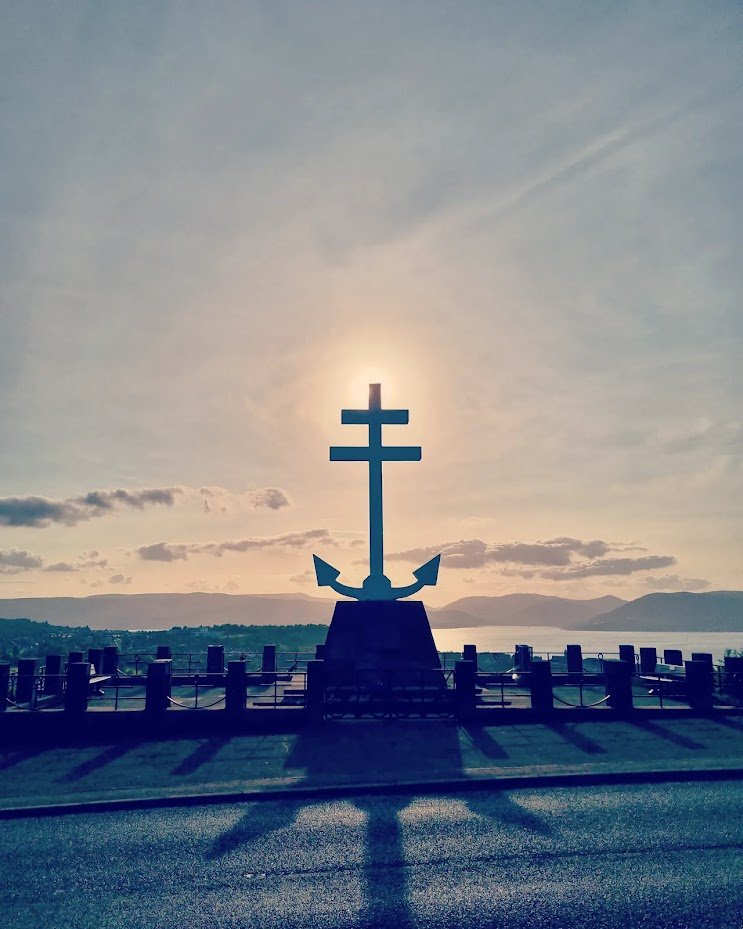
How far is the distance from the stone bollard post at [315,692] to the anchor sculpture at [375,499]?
15.1 feet

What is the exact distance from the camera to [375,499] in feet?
71.5

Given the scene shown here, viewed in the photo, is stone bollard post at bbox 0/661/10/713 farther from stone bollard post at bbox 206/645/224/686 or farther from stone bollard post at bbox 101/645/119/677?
stone bollard post at bbox 206/645/224/686

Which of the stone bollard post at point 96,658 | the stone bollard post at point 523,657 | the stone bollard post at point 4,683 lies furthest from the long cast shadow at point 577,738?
the stone bollard post at point 96,658

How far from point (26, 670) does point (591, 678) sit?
18.0 m

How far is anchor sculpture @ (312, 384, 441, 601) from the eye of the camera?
20953mm

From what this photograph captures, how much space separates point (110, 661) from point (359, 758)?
52.5 ft

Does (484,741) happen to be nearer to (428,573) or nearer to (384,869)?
(428,573)

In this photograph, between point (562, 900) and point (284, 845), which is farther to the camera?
point (284, 845)

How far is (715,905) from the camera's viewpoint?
20.7 feet

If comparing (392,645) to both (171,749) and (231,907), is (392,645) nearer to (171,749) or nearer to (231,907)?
(171,749)

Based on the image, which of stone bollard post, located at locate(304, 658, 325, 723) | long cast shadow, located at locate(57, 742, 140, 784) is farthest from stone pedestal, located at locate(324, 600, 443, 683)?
long cast shadow, located at locate(57, 742, 140, 784)

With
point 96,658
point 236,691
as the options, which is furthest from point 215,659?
point 236,691

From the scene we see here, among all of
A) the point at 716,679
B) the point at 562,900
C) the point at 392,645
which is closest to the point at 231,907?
the point at 562,900

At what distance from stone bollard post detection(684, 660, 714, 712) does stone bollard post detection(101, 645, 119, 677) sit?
750 inches
